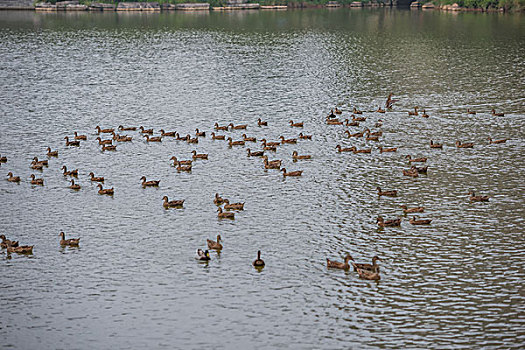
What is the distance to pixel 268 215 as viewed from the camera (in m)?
35.5

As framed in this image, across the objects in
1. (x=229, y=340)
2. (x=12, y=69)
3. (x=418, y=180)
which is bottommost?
(x=229, y=340)

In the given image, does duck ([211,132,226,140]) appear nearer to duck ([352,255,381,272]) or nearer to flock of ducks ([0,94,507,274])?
flock of ducks ([0,94,507,274])

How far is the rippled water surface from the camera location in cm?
2603

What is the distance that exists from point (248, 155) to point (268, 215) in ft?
33.8

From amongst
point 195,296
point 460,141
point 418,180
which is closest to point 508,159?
point 460,141

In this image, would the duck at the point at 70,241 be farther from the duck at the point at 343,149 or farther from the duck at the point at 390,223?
the duck at the point at 343,149

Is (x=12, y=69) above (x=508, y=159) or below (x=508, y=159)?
above

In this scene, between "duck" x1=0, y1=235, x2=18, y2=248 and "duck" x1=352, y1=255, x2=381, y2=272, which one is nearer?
"duck" x1=352, y1=255, x2=381, y2=272

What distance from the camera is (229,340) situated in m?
24.9

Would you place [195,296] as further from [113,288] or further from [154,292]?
[113,288]

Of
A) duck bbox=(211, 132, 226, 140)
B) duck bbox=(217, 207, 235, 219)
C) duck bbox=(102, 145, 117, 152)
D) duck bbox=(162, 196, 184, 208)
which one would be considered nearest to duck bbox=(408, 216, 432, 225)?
duck bbox=(217, 207, 235, 219)

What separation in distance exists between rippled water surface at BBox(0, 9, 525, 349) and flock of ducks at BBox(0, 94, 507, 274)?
456mm

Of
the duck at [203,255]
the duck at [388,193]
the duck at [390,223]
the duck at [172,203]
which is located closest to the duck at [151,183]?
the duck at [172,203]

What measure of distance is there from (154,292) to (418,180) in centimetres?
1827
